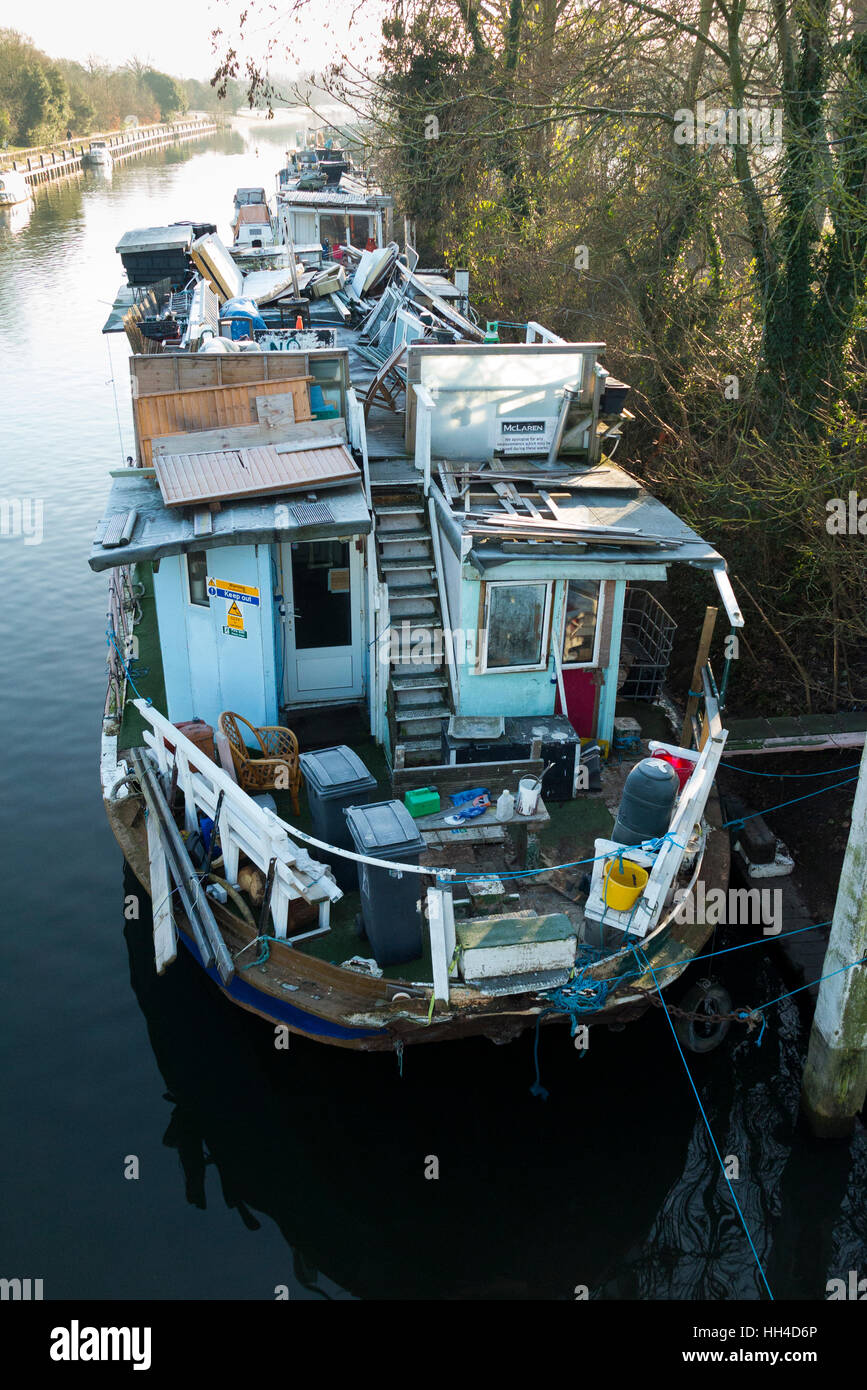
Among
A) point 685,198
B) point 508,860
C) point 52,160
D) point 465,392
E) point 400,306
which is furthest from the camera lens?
point 52,160

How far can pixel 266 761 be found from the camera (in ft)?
32.4

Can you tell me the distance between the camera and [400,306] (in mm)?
17578

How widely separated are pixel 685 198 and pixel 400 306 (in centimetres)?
505

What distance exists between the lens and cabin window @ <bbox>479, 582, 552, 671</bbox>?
33.5 ft

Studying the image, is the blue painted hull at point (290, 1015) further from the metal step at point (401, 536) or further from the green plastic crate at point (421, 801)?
the metal step at point (401, 536)

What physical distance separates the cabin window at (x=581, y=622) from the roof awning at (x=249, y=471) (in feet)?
8.71

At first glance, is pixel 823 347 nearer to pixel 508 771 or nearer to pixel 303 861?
pixel 508 771

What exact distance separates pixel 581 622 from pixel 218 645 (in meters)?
3.94

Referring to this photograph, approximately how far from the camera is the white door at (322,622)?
451 inches

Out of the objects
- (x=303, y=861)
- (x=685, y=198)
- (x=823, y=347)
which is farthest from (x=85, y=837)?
(x=685, y=198)

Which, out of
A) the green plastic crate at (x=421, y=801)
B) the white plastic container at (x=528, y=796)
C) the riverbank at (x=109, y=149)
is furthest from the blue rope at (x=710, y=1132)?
the riverbank at (x=109, y=149)

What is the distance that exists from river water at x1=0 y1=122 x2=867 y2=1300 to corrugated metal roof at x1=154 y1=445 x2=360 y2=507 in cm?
511

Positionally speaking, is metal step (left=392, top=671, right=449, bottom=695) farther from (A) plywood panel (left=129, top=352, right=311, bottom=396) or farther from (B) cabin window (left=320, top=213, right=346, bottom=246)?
(B) cabin window (left=320, top=213, right=346, bottom=246)

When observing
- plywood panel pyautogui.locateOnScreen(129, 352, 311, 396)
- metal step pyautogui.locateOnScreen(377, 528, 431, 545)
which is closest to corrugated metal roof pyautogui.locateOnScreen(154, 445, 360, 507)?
metal step pyautogui.locateOnScreen(377, 528, 431, 545)
